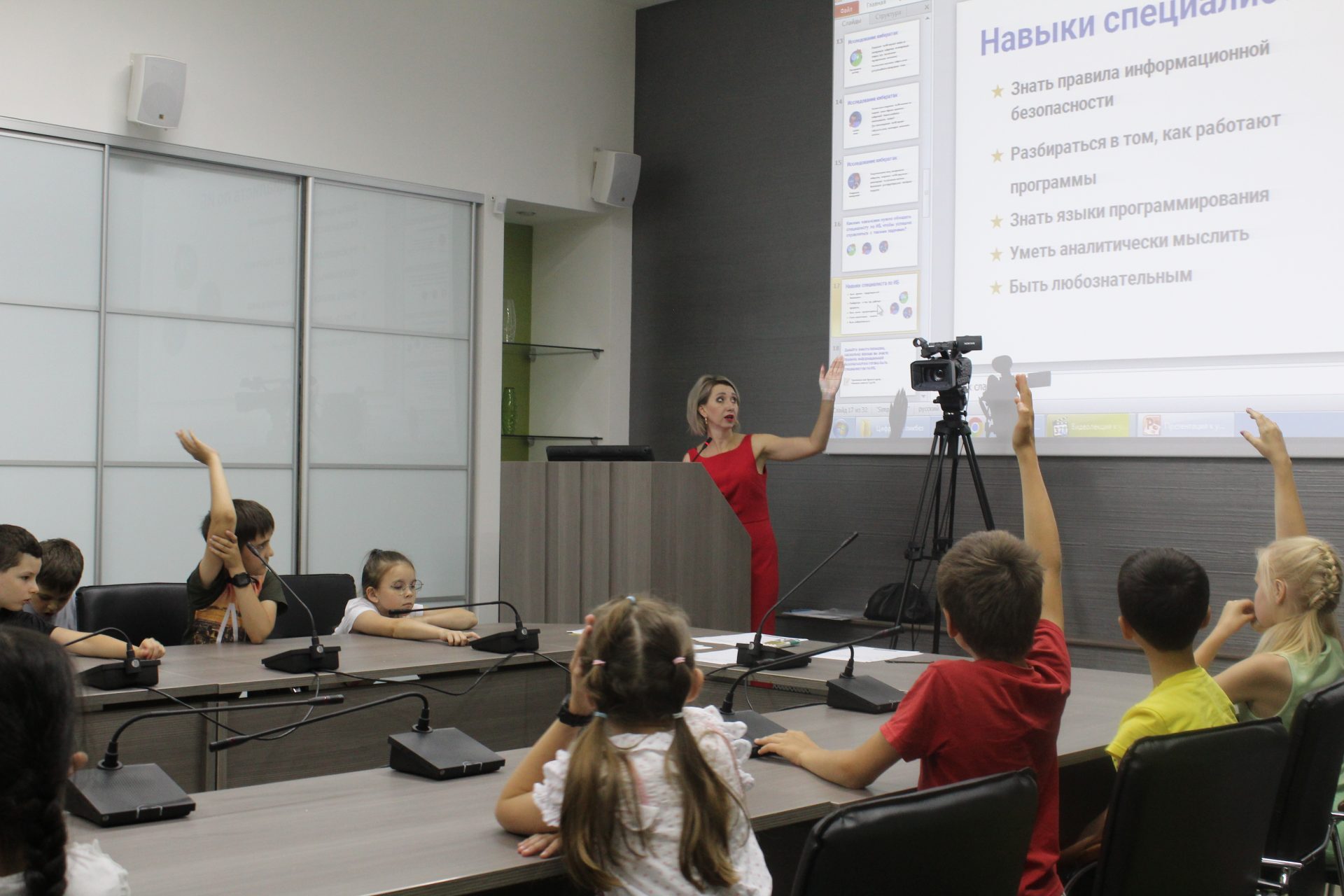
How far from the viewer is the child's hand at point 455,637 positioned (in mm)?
3379

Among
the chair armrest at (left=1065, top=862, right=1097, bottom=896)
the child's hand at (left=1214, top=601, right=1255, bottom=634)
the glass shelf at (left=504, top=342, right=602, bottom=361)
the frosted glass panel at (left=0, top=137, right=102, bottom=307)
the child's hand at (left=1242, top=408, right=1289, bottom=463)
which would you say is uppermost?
the frosted glass panel at (left=0, top=137, right=102, bottom=307)

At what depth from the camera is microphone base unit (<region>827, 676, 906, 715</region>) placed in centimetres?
247

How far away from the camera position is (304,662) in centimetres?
286

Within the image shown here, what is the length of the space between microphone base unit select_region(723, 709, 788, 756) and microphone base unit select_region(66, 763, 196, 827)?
34.8 inches

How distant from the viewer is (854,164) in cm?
531

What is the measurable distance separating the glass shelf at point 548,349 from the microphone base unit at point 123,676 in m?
3.82

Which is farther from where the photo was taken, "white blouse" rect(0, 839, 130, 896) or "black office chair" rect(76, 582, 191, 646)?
"black office chair" rect(76, 582, 191, 646)

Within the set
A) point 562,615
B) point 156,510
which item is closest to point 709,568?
point 562,615

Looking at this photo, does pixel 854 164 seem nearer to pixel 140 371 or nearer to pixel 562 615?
pixel 562 615

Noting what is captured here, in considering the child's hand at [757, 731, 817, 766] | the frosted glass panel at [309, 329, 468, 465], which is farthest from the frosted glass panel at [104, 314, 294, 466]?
the child's hand at [757, 731, 817, 766]

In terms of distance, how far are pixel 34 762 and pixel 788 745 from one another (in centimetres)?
120

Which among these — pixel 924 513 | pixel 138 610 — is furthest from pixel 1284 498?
pixel 138 610

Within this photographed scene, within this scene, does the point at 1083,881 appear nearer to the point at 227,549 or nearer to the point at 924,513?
the point at 227,549

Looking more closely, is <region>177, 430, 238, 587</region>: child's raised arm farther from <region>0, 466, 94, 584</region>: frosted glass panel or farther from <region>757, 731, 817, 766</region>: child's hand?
<region>757, 731, 817, 766</region>: child's hand
